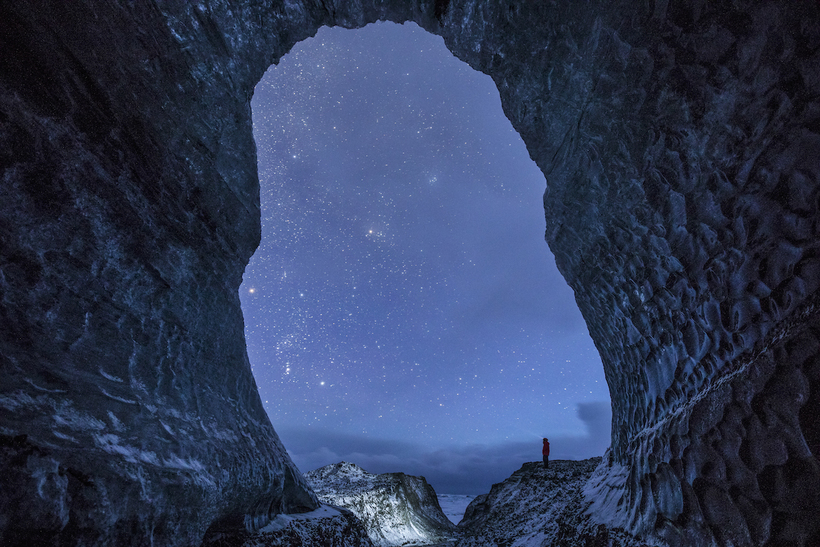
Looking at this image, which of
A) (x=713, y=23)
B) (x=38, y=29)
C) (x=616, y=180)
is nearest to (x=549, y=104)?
(x=616, y=180)

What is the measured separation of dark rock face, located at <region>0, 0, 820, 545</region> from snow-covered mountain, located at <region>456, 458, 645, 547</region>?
0.69m

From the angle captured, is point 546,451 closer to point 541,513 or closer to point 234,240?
point 541,513

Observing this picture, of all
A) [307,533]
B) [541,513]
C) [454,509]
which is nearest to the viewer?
[307,533]

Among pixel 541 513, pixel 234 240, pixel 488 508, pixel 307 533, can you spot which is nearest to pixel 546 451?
pixel 488 508

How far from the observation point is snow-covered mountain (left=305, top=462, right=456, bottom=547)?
13079 millimetres

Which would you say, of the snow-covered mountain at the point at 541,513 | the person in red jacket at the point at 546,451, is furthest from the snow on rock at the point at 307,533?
the person in red jacket at the point at 546,451

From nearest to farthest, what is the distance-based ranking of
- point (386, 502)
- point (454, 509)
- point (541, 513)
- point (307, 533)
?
point (307, 533) < point (541, 513) < point (386, 502) < point (454, 509)

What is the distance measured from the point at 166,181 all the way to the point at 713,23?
23.5 feet

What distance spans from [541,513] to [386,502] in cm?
839

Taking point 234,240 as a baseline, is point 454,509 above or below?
below

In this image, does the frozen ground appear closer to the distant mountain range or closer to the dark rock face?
the distant mountain range

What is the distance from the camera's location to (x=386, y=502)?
14922 mm

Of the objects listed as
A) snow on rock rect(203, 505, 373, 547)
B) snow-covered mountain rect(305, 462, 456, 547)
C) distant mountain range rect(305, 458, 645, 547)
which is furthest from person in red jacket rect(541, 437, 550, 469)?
snow on rock rect(203, 505, 373, 547)

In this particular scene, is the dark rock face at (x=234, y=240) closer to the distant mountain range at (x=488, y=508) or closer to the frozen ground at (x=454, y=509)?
the distant mountain range at (x=488, y=508)
